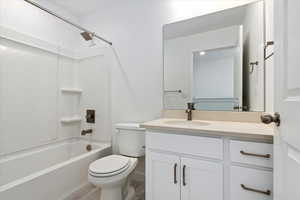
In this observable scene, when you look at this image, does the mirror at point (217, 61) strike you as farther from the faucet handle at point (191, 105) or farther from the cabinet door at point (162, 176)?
the cabinet door at point (162, 176)

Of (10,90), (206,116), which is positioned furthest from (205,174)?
(10,90)

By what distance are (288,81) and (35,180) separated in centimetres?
184

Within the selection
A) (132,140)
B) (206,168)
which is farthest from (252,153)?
(132,140)

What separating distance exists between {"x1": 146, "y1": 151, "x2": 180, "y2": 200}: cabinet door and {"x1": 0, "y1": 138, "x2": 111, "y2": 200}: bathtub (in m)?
0.87

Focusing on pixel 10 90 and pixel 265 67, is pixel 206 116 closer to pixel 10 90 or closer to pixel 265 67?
pixel 265 67

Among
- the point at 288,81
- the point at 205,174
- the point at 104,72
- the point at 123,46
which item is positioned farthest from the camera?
the point at 104,72

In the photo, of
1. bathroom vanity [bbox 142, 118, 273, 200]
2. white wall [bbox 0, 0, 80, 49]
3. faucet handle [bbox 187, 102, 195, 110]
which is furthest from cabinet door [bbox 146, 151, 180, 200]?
white wall [bbox 0, 0, 80, 49]

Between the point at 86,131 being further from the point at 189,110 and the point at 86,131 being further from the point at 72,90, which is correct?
the point at 189,110

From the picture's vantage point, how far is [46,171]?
1388mm

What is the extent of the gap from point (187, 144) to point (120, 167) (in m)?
0.66

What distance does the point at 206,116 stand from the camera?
1.56 meters

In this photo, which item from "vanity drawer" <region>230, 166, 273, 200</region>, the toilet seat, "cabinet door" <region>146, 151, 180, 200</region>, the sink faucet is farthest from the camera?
the sink faucet

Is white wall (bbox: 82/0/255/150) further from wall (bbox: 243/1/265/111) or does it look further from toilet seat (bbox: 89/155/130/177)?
toilet seat (bbox: 89/155/130/177)

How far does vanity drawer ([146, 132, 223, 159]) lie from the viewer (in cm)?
105
